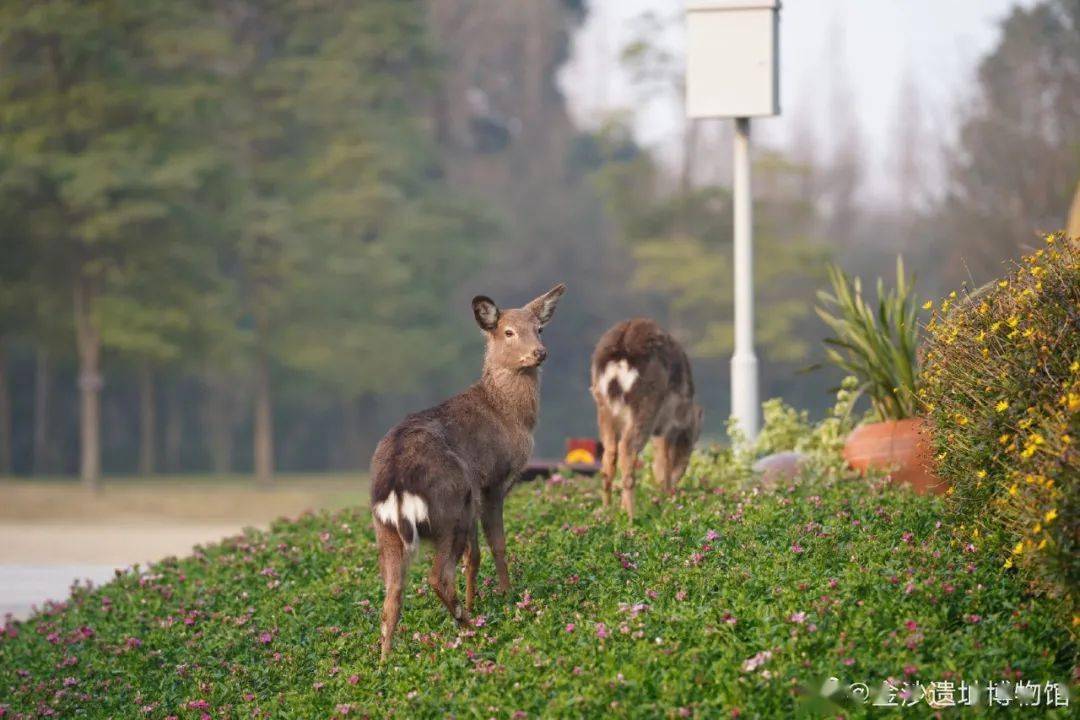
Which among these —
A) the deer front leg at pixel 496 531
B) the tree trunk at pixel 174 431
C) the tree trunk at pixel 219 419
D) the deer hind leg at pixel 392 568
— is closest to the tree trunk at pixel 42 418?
the tree trunk at pixel 174 431

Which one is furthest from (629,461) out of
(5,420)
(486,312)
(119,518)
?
(5,420)

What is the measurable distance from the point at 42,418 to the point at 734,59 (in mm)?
36236

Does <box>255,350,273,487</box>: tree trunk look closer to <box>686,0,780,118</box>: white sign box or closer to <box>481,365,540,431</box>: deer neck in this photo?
<box>686,0,780,118</box>: white sign box

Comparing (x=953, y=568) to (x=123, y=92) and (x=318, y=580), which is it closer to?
(x=318, y=580)

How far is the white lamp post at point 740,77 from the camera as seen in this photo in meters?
16.5

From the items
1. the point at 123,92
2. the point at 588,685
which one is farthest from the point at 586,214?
the point at 588,685

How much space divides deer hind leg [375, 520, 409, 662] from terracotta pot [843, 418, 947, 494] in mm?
4861

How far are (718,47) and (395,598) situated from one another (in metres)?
9.16

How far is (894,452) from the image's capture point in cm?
1314

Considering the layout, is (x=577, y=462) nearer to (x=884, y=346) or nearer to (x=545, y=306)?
(x=884, y=346)

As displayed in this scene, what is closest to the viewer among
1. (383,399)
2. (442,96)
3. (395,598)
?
(395,598)

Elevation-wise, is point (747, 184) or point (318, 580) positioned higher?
point (747, 184)

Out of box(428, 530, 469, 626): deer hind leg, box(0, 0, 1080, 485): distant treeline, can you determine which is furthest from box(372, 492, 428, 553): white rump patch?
box(0, 0, 1080, 485): distant treeline

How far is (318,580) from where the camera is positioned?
1271 centimetres
